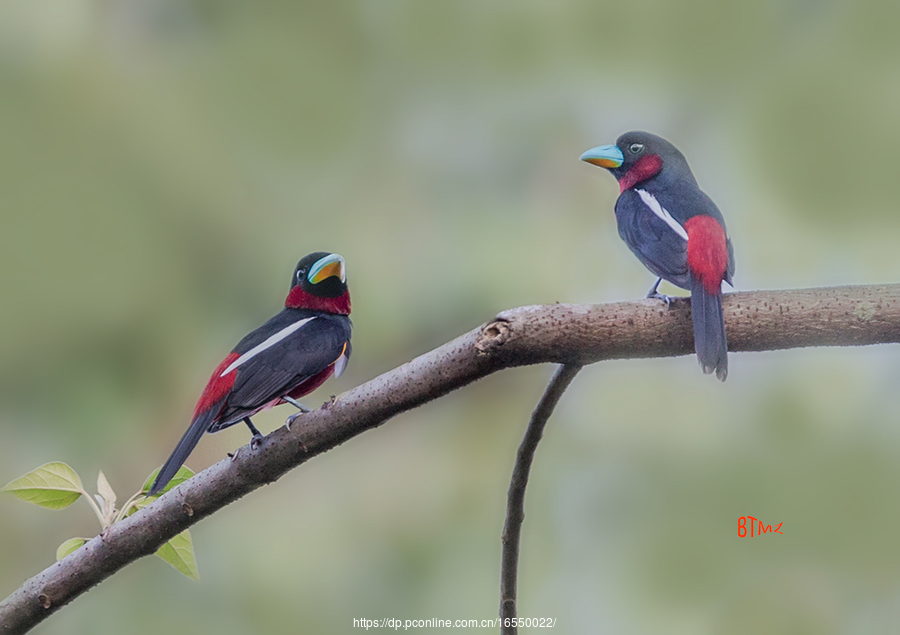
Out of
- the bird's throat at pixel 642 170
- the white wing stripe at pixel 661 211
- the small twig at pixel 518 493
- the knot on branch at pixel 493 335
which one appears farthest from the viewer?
the bird's throat at pixel 642 170

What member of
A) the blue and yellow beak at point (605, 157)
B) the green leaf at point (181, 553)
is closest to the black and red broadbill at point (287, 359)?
the green leaf at point (181, 553)

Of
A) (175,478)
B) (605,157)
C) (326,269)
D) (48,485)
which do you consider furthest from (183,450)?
(605,157)

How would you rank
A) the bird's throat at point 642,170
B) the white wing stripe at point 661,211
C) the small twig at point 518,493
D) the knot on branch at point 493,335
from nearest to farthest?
the knot on branch at point 493,335 < the small twig at point 518,493 < the white wing stripe at point 661,211 < the bird's throat at point 642,170

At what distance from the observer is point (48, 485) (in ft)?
3.97

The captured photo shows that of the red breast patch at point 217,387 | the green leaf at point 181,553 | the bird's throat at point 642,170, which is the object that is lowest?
the green leaf at point 181,553

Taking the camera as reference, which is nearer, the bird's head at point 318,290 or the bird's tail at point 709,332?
the bird's tail at point 709,332

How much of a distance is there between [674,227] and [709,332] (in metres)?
0.24

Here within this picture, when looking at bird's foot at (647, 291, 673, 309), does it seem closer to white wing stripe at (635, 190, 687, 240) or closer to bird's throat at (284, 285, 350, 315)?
white wing stripe at (635, 190, 687, 240)

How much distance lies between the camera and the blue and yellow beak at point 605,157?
1.35 meters

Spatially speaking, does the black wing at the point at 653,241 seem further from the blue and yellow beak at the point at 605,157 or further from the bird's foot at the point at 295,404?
the bird's foot at the point at 295,404

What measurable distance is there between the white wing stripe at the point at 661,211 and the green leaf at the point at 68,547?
0.92m

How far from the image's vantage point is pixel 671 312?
41.3 inches

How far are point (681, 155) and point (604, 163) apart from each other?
0.12 meters

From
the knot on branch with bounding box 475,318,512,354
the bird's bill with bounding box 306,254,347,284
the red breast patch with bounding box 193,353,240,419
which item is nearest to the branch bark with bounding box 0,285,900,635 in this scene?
the knot on branch with bounding box 475,318,512,354
